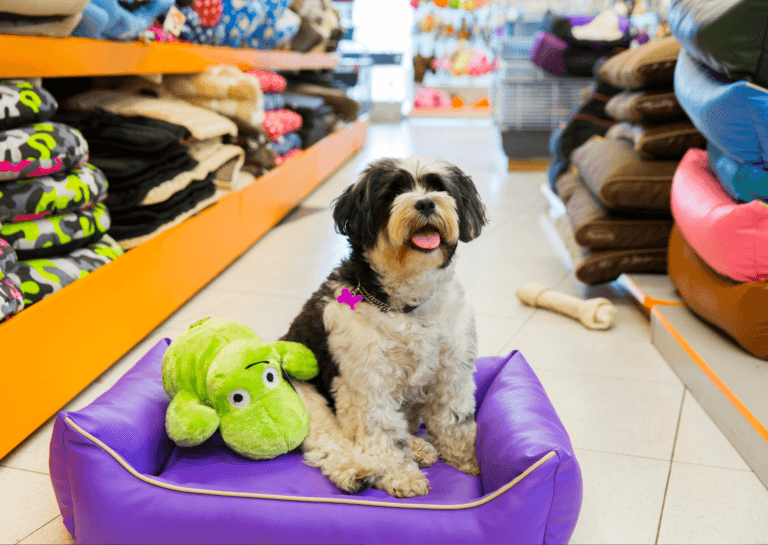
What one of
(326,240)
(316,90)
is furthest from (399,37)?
(326,240)

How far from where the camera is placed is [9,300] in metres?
1.66

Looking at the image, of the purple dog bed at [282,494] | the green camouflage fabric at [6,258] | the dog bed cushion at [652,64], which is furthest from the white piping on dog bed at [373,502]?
the dog bed cushion at [652,64]

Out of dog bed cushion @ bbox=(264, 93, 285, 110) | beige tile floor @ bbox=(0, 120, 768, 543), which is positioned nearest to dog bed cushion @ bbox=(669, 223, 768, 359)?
beige tile floor @ bbox=(0, 120, 768, 543)

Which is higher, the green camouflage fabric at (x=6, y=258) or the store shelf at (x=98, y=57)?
the store shelf at (x=98, y=57)

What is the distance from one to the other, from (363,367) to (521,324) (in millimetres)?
1331

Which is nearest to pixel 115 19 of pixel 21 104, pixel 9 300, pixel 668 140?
pixel 21 104

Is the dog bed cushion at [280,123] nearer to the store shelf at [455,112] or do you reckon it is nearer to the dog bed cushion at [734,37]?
the dog bed cushion at [734,37]

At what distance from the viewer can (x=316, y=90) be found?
6.00m

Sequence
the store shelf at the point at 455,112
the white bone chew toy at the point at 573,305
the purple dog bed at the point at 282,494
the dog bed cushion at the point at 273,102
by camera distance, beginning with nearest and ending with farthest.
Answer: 1. the purple dog bed at the point at 282,494
2. the white bone chew toy at the point at 573,305
3. the dog bed cushion at the point at 273,102
4. the store shelf at the point at 455,112

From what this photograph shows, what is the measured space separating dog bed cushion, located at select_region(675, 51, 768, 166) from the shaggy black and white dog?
879 millimetres

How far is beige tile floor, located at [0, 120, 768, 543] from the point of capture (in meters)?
1.47

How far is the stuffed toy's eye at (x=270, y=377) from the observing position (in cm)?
146

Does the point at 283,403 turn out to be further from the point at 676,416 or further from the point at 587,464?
the point at 676,416

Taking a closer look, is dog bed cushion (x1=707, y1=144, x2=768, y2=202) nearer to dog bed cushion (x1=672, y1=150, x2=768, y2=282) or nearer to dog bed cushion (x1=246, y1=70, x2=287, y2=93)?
dog bed cushion (x1=672, y1=150, x2=768, y2=282)
